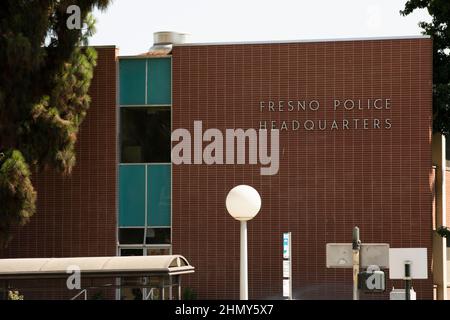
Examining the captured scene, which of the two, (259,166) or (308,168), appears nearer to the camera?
(308,168)

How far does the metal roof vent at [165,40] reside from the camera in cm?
3259

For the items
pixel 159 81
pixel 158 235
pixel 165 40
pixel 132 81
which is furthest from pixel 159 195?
pixel 165 40

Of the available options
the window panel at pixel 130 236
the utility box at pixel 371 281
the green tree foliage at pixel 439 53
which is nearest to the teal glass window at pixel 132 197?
the window panel at pixel 130 236

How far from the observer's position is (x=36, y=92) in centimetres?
2683

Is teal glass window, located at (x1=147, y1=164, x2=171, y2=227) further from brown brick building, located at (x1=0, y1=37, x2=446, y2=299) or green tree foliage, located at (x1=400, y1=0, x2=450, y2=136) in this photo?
green tree foliage, located at (x1=400, y1=0, x2=450, y2=136)

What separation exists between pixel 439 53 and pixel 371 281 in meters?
16.8

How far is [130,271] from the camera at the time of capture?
20.1 metres

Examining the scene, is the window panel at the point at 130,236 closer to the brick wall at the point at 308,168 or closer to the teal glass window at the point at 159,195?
the teal glass window at the point at 159,195

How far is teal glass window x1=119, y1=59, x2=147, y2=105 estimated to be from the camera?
29.0m

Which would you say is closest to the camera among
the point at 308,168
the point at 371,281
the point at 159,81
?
the point at 371,281

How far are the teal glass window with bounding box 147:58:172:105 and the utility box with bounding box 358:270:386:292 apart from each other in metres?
12.7

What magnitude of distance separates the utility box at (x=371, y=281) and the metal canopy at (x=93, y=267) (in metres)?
4.41

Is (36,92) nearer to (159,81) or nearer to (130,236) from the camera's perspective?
(159,81)
